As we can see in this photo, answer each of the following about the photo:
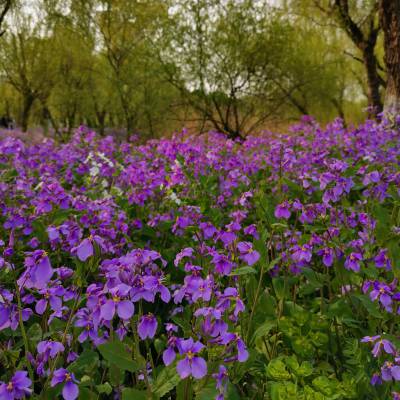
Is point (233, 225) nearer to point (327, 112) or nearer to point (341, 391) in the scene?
point (341, 391)

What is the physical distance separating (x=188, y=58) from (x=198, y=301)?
13.3 meters

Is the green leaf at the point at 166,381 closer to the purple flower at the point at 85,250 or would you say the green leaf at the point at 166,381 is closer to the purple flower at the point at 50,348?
the purple flower at the point at 50,348

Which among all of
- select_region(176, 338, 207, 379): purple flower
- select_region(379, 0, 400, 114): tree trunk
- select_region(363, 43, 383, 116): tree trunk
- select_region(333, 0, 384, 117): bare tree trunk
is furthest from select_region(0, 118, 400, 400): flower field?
select_region(363, 43, 383, 116): tree trunk

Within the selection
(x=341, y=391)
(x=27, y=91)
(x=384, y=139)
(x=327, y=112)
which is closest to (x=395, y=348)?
(x=341, y=391)

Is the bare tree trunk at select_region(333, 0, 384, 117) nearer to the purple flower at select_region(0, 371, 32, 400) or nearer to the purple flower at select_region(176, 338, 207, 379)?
the purple flower at select_region(176, 338, 207, 379)

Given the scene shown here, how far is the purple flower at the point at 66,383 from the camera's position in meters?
1.39

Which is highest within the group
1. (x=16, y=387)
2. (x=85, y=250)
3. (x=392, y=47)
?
(x=392, y=47)

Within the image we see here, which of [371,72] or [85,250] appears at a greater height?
[371,72]

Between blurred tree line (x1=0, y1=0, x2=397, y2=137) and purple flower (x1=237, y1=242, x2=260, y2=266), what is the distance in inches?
412

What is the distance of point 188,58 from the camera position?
551 inches

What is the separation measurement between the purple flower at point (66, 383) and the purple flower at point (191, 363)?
368 millimetres

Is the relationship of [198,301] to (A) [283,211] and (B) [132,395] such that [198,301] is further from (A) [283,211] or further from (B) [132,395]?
(A) [283,211]

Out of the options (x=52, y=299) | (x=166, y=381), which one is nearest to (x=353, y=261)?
(x=166, y=381)

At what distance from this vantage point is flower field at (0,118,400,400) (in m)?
1.44
